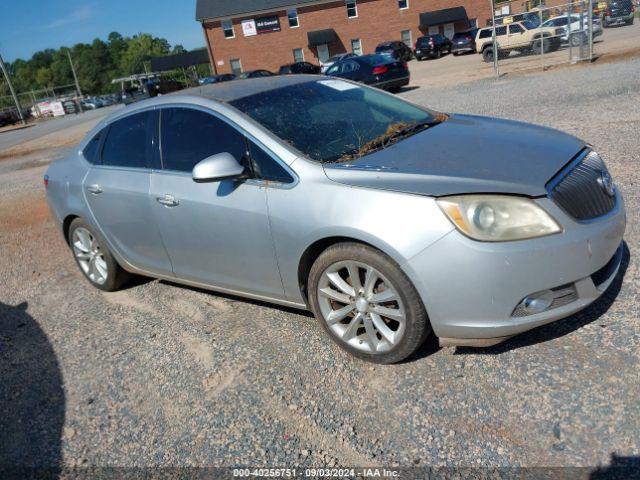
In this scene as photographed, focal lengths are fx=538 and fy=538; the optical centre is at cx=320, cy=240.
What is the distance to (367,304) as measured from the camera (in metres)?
3.03

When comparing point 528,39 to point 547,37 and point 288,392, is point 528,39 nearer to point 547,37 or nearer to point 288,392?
point 547,37

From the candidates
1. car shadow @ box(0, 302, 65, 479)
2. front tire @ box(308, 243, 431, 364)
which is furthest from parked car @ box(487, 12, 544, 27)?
car shadow @ box(0, 302, 65, 479)

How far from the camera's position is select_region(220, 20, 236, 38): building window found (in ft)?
157

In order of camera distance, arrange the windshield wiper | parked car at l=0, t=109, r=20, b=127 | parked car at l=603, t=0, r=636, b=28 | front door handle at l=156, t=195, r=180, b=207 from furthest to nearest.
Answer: parked car at l=0, t=109, r=20, b=127 < parked car at l=603, t=0, r=636, b=28 < front door handle at l=156, t=195, r=180, b=207 < the windshield wiper

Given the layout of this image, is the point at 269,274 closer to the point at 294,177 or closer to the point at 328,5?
the point at 294,177

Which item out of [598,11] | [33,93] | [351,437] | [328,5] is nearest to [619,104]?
[351,437]

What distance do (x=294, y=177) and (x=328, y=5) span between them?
159 ft

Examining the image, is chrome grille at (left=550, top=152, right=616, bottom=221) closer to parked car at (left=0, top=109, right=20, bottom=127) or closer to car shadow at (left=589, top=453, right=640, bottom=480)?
car shadow at (left=589, top=453, right=640, bottom=480)

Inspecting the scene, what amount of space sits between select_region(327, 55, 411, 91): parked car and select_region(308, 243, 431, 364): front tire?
16.3m

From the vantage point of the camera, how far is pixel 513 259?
2.57m

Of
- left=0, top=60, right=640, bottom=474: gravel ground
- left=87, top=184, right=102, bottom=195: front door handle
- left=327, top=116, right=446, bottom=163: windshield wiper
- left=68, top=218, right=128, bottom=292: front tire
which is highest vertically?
left=327, top=116, right=446, bottom=163: windshield wiper

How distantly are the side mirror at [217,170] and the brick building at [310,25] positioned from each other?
4711 cm

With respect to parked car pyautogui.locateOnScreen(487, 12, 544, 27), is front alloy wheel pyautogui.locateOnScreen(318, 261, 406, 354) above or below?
below

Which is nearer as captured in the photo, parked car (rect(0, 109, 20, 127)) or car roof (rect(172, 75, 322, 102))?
car roof (rect(172, 75, 322, 102))
